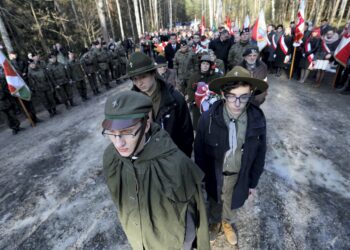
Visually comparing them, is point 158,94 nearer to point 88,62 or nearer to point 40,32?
point 88,62

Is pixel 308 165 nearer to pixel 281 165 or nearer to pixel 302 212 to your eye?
pixel 281 165

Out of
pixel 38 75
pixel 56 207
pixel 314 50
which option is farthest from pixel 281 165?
pixel 38 75

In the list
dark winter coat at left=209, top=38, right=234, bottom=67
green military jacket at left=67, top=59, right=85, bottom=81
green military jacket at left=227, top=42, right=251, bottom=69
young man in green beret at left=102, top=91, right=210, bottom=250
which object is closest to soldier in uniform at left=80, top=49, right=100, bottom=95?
green military jacket at left=67, top=59, right=85, bottom=81

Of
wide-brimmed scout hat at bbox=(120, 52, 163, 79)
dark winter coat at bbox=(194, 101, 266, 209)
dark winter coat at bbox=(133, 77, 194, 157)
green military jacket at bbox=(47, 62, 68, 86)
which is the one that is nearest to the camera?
dark winter coat at bbox=(194, 101, 266, 209)

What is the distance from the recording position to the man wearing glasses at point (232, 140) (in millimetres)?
2111

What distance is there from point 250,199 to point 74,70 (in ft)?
28.7

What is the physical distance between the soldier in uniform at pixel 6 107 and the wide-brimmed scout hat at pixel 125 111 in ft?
23.5

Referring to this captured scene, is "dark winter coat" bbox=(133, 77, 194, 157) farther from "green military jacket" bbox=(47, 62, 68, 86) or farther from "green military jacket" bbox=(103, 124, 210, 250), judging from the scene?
"green military jacket" bbox=(47, 62, 68, 86)

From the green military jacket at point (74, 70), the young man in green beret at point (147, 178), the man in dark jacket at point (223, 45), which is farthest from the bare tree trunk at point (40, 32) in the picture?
the young man in green beret at point (147, 178)

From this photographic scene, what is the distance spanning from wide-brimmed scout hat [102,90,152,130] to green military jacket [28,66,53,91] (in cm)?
779

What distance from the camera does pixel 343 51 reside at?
7367mm

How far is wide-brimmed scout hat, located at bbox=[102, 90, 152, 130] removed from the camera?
144 centimetres

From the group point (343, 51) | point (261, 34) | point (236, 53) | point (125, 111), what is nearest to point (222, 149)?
point (125, 111)

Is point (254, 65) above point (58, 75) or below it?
above
